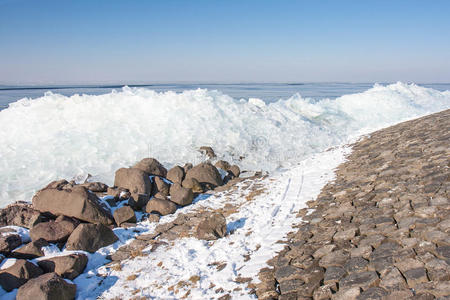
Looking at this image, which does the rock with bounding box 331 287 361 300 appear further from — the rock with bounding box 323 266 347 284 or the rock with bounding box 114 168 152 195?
the rock with bounding box 114 168 152 195

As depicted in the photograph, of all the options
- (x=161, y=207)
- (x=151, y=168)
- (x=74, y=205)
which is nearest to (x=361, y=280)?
(x=161, y=207)

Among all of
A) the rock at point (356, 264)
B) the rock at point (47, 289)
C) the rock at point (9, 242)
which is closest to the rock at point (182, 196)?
the rock at point (9, 242)

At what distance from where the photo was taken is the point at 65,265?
426 cm

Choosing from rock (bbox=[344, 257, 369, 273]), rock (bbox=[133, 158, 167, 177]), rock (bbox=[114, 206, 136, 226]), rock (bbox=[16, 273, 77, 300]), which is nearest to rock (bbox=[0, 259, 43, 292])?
rock (bbox=[16, 273, 77, 300])

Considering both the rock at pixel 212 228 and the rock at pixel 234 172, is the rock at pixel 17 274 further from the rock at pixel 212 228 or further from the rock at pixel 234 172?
the rock at pixel 234 172

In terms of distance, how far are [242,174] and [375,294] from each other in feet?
20.6

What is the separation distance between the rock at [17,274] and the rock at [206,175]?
3.81 meters

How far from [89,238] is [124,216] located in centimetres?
97

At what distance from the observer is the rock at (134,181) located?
7043mm

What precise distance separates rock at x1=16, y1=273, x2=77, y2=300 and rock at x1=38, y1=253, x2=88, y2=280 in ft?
1.54

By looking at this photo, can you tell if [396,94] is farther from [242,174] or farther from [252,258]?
[252,258]

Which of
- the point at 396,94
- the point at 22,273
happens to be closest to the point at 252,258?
the point at 22,273

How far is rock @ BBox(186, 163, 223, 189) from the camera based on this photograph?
24.8 ft

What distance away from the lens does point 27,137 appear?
35.4 feet
